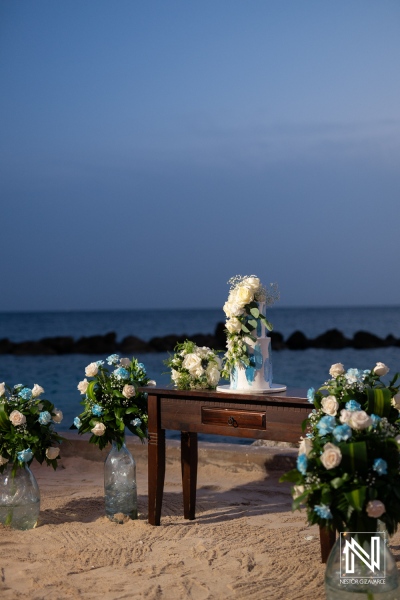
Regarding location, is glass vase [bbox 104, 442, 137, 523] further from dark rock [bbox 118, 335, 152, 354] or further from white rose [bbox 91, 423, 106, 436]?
dark rock [bbox 118, 335, 152, 354]

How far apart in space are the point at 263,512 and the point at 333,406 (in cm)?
229

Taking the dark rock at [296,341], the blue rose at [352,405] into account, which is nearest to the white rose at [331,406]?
the blue rose at [352,405]

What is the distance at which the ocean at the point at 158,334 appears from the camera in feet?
74.5

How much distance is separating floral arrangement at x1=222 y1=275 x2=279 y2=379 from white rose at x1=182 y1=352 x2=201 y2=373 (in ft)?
0.78

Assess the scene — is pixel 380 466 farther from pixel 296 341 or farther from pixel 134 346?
pixel 134 346

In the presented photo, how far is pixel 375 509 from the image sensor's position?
324 cm

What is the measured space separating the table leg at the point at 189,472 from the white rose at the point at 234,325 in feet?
3.26

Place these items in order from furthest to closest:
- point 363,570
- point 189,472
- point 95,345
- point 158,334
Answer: point 158,334, point 95,345, point 189,472, point 363,570

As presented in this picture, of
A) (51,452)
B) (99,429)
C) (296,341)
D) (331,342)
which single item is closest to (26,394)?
(51,452)

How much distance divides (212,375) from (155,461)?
698 mm

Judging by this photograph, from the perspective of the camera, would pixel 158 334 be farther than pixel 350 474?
Yes

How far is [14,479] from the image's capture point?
5.07 m

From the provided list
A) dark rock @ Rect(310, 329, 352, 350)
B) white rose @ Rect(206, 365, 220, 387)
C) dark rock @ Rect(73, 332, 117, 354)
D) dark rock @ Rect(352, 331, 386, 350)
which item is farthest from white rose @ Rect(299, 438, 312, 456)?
dark rock @ Rect(352, 331, 386, 350)

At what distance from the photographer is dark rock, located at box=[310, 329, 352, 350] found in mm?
31891
